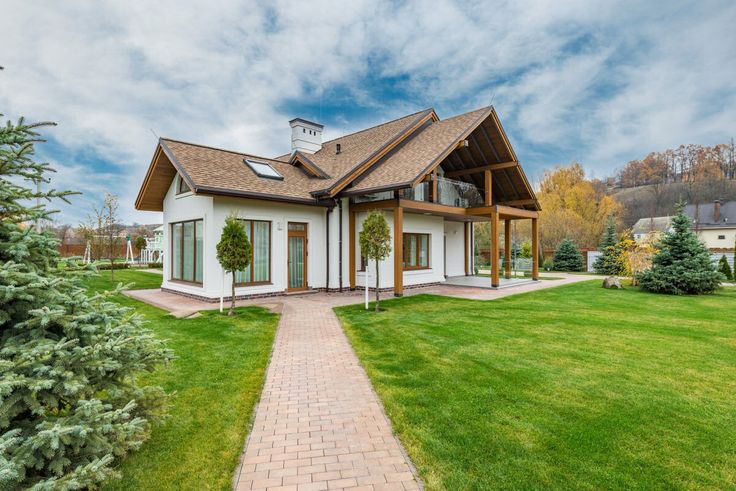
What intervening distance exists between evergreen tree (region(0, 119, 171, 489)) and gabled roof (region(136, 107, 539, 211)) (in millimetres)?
7701

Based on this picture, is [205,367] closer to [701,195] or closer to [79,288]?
[79,288]

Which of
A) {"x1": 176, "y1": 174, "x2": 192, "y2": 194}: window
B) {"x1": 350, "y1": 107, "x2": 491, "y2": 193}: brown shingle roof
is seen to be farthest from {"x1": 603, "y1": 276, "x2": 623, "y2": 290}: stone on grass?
{"x1": 176, "y1": 174, "x2": 192, "y2": 194}: window

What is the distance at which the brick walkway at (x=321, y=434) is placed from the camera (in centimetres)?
285

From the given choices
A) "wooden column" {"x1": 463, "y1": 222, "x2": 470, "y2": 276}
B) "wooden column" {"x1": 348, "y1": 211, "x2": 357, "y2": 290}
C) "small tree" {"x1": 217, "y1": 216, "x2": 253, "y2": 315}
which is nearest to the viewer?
"small tree" {"x1": 217, "y1": 216, "x2": 253, "y2": 315}

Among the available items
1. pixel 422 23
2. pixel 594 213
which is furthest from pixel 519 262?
pixel 594 213

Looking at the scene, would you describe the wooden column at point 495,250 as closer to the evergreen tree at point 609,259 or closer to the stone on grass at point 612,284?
the stone on grass at point 612,284

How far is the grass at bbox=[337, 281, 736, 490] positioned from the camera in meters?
2.92

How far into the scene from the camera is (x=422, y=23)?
44.2 ft

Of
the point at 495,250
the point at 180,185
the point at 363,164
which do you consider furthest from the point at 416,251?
the point at 180,185

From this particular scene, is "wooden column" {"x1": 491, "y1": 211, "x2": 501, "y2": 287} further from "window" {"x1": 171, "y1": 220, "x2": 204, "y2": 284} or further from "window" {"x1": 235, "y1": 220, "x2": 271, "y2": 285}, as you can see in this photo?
"window" {"x1": 171, "y1": 220, "x2": 204, "y2": 284}

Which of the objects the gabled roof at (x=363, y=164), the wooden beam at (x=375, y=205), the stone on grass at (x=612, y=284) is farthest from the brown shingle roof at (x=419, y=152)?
the stone on grass at (x=612, y=284)

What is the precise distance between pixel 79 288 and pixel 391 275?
1178 centimetres

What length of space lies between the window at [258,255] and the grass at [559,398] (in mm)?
4522

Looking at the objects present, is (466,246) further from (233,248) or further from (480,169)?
(233,248)
